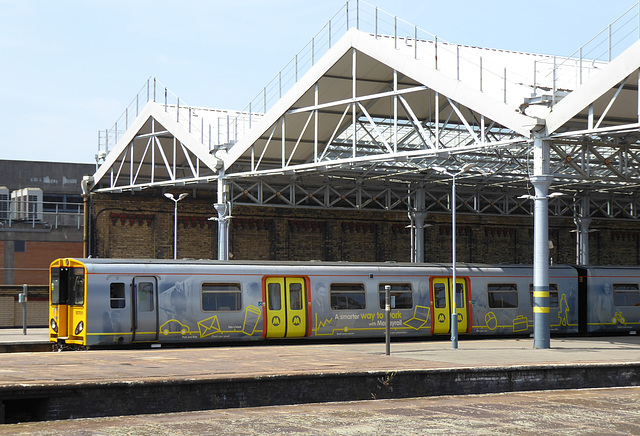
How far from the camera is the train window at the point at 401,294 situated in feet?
91.1

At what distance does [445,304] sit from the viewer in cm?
2862

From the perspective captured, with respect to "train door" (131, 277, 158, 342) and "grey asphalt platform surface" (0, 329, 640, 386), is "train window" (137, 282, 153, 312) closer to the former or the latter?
"train door" (131, 277, 158, 342)

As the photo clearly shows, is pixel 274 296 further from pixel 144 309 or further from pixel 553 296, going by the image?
pixel 553 296

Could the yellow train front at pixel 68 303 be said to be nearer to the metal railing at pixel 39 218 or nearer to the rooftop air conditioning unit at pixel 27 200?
the metal railing at pixel 39 218

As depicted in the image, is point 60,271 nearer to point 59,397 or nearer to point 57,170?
point 59,397

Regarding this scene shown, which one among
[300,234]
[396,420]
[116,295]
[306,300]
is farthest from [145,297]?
[300,234]

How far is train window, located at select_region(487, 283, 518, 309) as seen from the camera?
29500mm

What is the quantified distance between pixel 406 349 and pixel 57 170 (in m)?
47.9

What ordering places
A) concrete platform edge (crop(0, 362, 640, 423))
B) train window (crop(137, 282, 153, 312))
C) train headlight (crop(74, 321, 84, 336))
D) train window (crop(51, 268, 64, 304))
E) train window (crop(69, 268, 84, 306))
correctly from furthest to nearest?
train window (crop(51, 268, 64, 304))
train window (crop(137, 282, 153, 312))
train window (crop(69, 268, 84, 306))
train headlight (crop(74, 321, 84, 336))
concrete platform edge (crop(0, 362, 640, 423))

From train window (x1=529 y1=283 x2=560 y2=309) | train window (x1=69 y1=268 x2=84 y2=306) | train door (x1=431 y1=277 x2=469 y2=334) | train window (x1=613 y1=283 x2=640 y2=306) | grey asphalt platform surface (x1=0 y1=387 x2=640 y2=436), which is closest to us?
grey asphalt platform surface (x1=0 y1=387 x2=640 y2=436)

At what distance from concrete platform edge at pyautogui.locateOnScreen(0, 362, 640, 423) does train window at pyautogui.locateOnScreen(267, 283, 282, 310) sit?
32.0 feet

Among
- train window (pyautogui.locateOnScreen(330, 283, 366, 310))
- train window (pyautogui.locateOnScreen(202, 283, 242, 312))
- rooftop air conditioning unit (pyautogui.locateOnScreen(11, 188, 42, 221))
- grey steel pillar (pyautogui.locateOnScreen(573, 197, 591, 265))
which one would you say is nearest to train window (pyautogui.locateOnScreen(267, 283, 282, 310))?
train window (pyautogui.locateOnScreen(202, 283, 242, 312))

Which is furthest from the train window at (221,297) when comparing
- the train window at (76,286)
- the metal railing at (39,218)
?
the metal railing at (39,218)

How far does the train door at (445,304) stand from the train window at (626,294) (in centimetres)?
638
